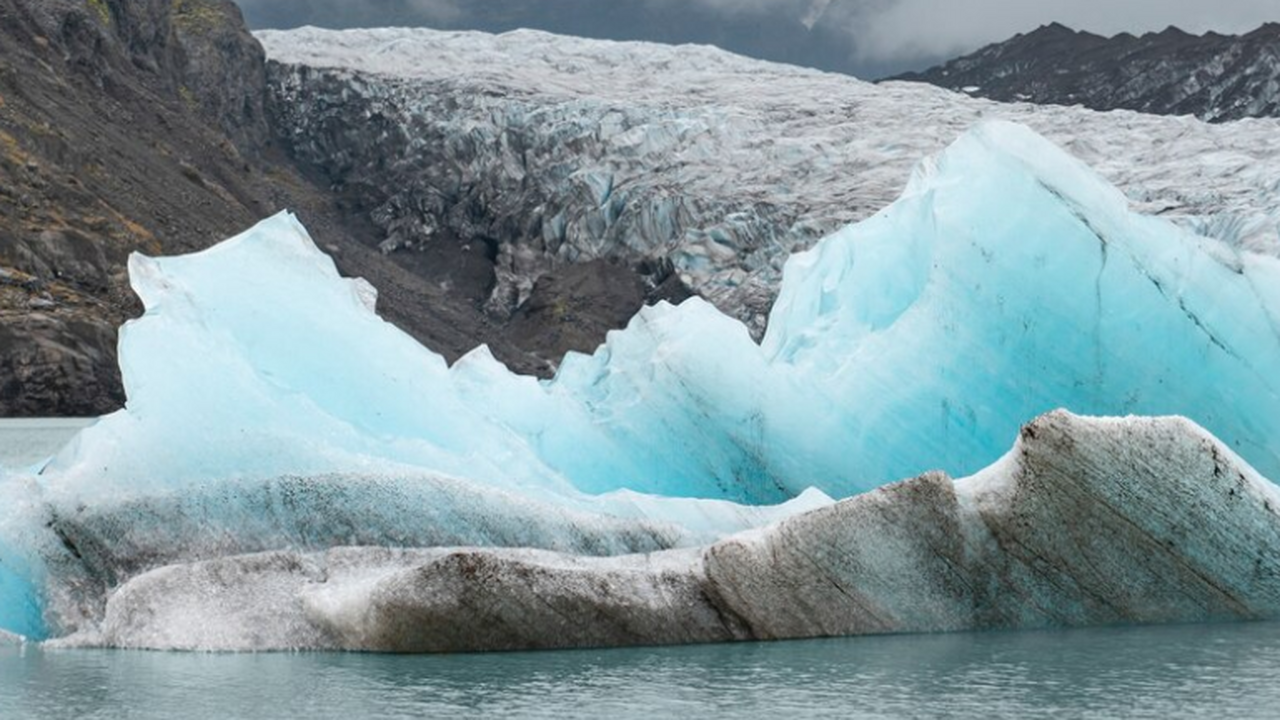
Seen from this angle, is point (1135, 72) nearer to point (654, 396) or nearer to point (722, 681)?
point (654, 396)

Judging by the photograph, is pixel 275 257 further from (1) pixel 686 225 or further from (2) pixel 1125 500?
(1) pixel 686 225

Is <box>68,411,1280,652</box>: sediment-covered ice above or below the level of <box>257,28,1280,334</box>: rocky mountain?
below

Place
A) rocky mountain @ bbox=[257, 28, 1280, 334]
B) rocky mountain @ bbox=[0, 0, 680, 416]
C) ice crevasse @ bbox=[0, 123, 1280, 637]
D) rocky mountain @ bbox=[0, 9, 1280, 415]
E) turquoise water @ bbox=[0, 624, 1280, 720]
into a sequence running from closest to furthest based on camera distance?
turquoise water @ bbox=[0, 624, 1280, 720], ice crevasse @ bbox=[0, 123, 1280, 637], rocky mountain @ bbox=[0, 0, 680, 416], rocky mountain @ bbox=[0, 9, 1280, 415], rocky mountain @ bbox=[257, 28, 1280, 334]

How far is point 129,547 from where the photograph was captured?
37.8 ft

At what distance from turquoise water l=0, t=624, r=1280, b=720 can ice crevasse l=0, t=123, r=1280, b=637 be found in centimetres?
149

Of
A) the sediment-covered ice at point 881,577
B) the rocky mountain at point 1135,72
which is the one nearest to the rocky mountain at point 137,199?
the sediment-covered ice at point 881,577

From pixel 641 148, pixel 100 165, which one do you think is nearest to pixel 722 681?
pixel 100 165

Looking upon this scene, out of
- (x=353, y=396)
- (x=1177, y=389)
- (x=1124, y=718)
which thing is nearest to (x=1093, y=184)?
(x=1177, y=389)

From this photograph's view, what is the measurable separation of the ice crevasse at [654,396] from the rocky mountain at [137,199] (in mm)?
31026

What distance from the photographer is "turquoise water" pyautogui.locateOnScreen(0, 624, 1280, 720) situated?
26.8ft

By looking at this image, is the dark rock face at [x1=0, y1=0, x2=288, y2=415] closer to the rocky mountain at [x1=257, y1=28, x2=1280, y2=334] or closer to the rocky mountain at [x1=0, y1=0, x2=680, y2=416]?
the rocky mountain at [x1=0, y1=0, x2=680, y2=416]

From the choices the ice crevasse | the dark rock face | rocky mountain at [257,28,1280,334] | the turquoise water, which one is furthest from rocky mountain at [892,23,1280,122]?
the turquoise water

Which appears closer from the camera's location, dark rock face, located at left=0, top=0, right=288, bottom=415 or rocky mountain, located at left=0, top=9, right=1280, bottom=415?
dark rock face, located at left=0, top=0, right=288, bottom=415

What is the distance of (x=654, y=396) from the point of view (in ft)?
50.1
